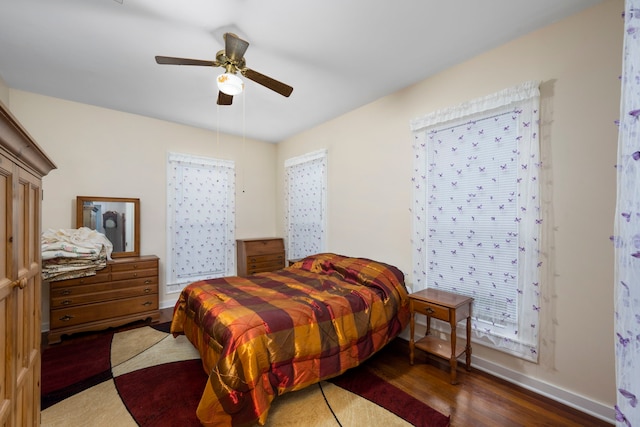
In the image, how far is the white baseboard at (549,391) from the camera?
1.75 m

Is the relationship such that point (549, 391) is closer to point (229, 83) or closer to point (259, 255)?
point (229, 83)

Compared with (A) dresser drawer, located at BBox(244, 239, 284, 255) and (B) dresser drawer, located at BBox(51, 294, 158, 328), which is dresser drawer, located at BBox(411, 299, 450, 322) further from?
(B) dresser drawer, located at BBox(51, 294, 158, 328)

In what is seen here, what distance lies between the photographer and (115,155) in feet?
11.6

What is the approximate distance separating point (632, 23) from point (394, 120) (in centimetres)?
201

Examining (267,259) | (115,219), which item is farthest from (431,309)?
(115,219)

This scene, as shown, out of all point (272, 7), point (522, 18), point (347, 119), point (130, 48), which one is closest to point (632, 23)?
point (522, 18)

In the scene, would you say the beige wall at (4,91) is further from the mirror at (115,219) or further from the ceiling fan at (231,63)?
the ceiling fan at (231,63)

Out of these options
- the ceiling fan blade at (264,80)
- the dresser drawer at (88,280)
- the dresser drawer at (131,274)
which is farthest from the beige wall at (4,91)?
the ceiling fan blade at (264,80)

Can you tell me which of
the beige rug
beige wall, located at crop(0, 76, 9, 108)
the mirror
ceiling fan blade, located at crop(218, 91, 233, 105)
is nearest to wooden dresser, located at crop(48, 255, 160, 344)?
the mirror

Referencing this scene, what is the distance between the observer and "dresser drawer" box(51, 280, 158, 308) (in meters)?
2.86

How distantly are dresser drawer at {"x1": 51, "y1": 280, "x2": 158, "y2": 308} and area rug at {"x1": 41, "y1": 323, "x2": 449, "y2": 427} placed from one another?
466mm

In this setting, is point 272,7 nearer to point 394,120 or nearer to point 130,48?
point 130,48

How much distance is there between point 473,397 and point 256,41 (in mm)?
3138

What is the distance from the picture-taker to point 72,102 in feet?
10.7
